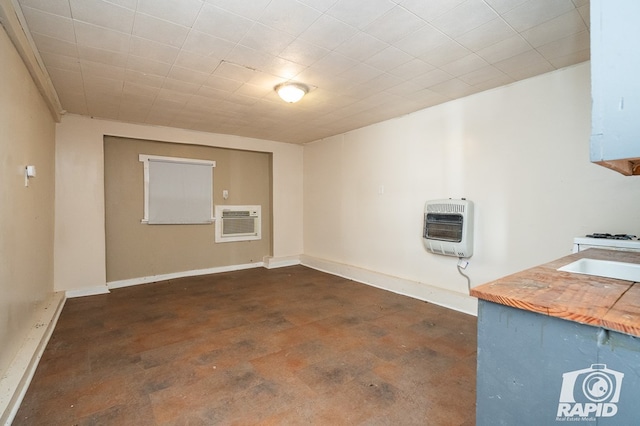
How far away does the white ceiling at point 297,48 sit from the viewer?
1919 mm

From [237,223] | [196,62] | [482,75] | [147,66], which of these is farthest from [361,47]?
[237,223]

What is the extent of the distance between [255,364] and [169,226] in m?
3.51

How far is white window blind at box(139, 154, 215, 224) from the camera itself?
188 inches

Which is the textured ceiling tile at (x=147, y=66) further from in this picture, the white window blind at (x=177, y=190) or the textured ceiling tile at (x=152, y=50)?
the white window blind at (x=177, y=190)

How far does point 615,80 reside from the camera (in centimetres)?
104

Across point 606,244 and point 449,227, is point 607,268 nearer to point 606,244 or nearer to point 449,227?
point 606,244

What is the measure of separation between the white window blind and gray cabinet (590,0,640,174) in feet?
17.0

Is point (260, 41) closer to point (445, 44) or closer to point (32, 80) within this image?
point (445, 44)

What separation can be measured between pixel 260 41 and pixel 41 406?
2.87 m

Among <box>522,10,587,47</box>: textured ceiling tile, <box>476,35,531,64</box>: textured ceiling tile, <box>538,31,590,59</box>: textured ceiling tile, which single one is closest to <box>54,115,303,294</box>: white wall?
<box>476,35,531,64</box>: textured ceiling tile

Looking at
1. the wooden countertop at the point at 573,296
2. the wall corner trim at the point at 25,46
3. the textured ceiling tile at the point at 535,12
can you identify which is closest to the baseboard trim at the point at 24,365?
the wall corner trim at the point at 25,46

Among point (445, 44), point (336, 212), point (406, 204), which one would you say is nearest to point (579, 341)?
point (445, 44)

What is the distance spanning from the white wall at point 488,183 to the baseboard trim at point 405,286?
0.07ft

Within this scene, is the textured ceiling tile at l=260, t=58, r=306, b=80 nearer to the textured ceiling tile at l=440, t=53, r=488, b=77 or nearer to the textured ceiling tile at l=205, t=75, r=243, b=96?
Result: the textured ceiling tile at l=205, t=75, r=243, b=96
